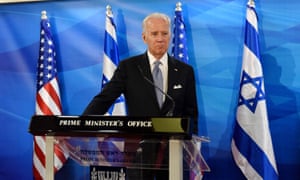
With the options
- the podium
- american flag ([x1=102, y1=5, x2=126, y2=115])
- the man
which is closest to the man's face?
the man

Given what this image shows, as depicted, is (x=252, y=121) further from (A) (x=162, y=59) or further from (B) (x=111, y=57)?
(A) (x=162, y=59)

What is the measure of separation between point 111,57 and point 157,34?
1.88m

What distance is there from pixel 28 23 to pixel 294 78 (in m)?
2.83

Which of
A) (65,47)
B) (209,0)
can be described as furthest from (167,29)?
(65,47)

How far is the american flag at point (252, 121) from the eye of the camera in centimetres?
373

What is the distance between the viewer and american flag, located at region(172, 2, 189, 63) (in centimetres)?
401

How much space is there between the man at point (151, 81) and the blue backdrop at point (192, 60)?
68.8 inches

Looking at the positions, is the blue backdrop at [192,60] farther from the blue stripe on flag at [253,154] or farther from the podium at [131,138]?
the podium at [131,138]

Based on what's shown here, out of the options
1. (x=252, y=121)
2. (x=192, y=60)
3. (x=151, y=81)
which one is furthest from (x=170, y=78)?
(x=192, y=60)

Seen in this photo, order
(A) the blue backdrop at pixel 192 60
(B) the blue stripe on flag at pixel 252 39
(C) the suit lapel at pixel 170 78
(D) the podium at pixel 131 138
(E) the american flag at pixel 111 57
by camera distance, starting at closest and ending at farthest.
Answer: (D) the podium at pixel 131 138 < (C) the suit lapel at pixel 170 78 < (B) the blue stripe on flag at pixel 252 39 < (A) the blue backdrop at pixel 192 60 < (E) the american flag at pixel 111 57

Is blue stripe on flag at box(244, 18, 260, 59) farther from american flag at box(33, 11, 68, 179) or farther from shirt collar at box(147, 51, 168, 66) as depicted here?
american flag at box(33, 11, 68, 179)

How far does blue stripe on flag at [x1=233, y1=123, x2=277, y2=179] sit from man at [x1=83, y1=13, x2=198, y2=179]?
149 centimetres

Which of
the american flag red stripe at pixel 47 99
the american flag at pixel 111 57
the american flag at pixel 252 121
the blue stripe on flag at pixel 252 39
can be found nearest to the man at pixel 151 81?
the american flag at pixel 252 121

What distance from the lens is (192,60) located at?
4.18 meters
